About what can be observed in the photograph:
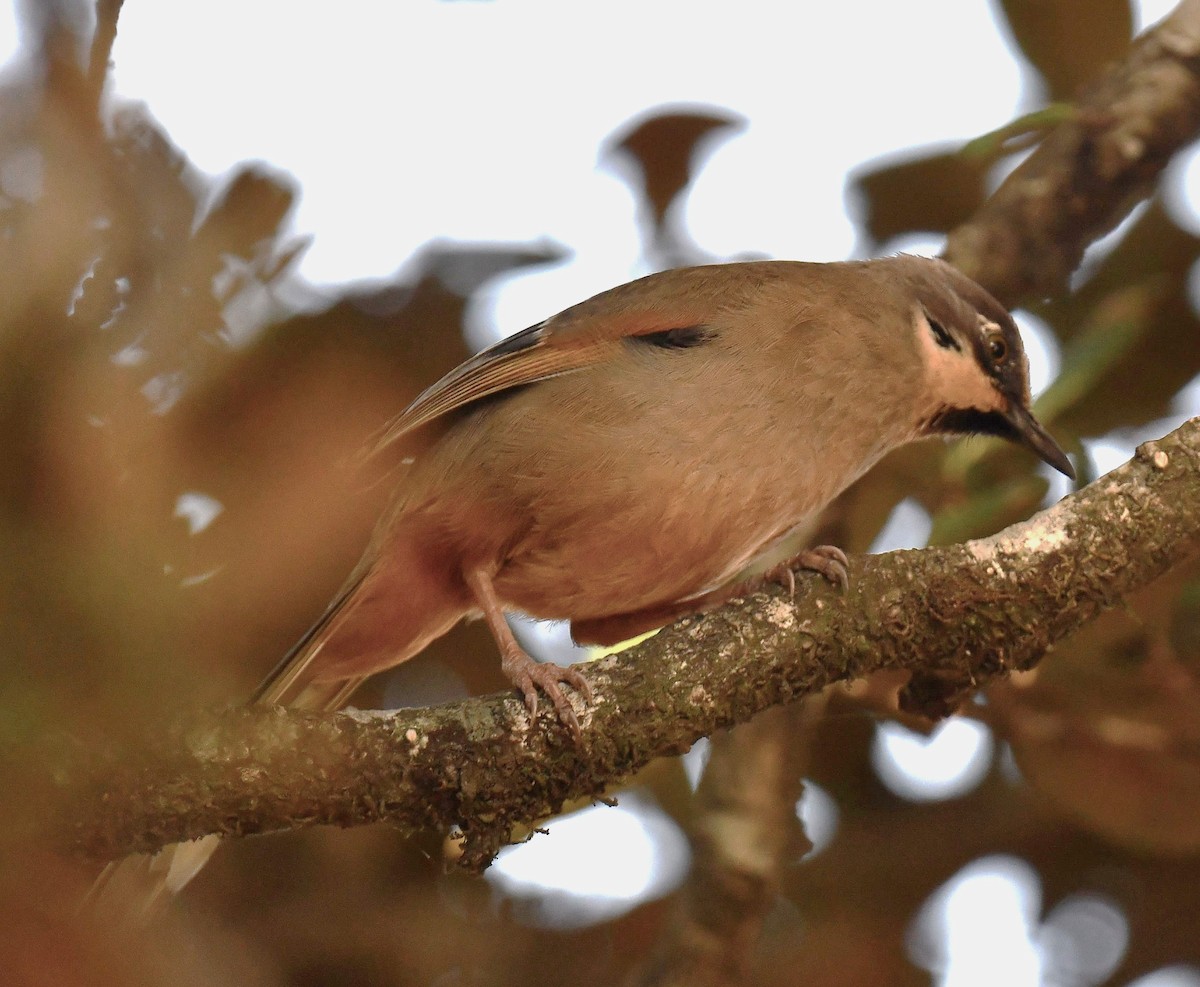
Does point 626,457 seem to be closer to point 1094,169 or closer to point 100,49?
point 1094,169

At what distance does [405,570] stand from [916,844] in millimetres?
2043

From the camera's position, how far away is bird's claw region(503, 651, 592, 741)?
3.28 m

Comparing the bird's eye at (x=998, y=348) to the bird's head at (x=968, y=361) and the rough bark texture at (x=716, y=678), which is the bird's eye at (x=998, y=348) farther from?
the rough bark texture at (x=716, y=678)

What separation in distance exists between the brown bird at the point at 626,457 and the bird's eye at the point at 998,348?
58 centimetres

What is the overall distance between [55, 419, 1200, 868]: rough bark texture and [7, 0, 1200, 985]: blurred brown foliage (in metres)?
0.34

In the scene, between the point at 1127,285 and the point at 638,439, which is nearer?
the point at 638,439

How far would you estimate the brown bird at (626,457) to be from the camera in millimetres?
4227

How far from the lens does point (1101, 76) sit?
5602 millimetres

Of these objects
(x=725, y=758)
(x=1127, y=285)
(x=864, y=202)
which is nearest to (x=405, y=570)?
(x=725, y=758)

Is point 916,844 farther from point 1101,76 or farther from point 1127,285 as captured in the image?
point 1101,76

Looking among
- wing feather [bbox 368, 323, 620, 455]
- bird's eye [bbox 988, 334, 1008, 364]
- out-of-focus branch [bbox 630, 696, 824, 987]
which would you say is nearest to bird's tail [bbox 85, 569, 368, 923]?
wing feather [bbox 368, 323, 620, 455]

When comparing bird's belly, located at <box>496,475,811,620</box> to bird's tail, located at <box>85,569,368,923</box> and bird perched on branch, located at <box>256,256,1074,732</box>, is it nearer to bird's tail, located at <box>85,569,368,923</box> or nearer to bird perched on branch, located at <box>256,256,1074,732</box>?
bird perched on branch, located at <box>256,256,1074,732</box>

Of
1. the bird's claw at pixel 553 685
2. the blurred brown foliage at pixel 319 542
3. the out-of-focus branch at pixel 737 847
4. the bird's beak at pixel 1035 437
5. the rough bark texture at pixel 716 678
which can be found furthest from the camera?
the bird's beak at pixel 1035 437

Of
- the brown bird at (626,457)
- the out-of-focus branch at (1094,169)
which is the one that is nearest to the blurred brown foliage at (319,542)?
the out-of-focus branch at (1094,169)
